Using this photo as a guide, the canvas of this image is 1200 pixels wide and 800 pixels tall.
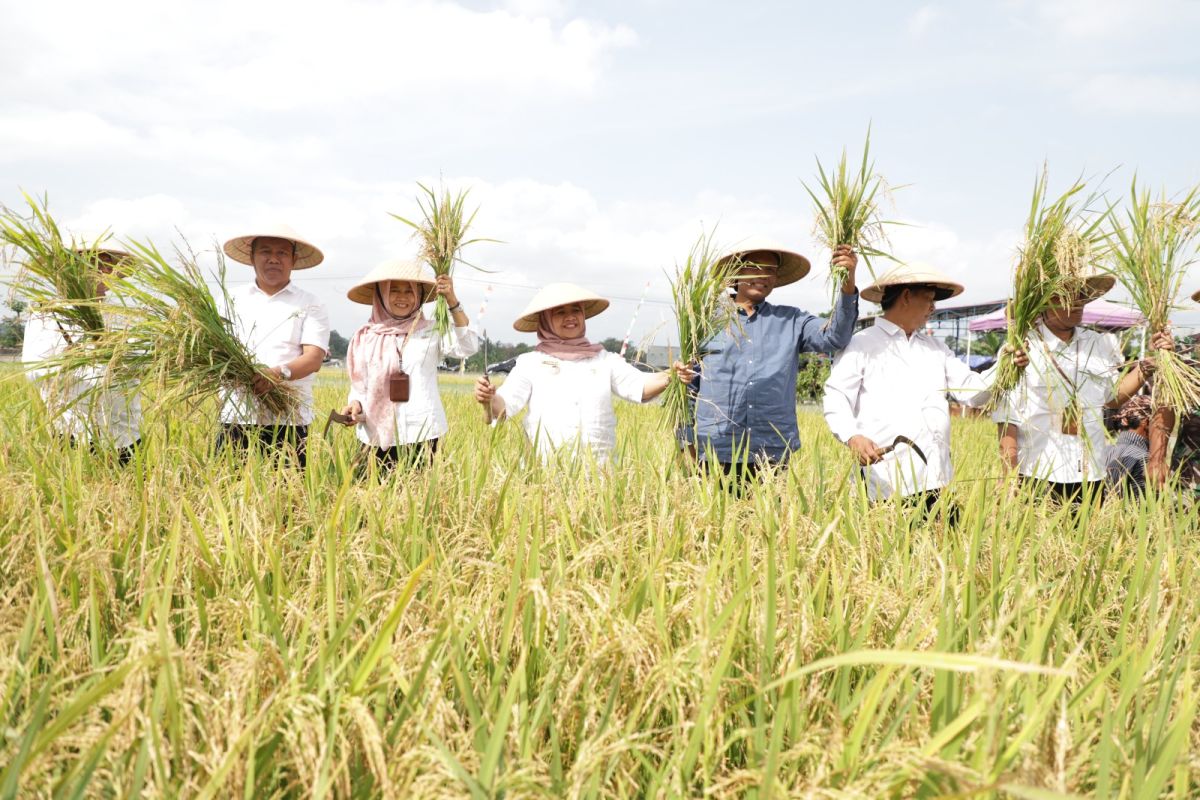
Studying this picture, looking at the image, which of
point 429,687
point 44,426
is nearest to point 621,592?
point 429,687

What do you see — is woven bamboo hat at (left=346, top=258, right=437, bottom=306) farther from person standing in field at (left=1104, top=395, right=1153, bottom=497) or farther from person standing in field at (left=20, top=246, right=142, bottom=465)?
person standing in field at (left=1104, top=395, right=1153, bottom=497)

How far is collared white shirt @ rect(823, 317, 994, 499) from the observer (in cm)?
320

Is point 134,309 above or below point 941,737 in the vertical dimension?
above

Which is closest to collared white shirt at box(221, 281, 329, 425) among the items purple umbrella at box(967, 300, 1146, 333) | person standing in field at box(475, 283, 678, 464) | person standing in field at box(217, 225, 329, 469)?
person standing in field at box(217, 225, 329, 469)

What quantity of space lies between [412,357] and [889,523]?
226cm

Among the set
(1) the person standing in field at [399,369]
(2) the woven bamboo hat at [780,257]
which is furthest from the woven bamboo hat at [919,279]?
(1) the person standing in field at [399,369]

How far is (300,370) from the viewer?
3377mm

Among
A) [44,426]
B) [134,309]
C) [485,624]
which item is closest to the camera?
[485,624]

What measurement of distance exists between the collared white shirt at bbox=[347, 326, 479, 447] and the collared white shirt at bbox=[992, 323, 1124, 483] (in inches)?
89.6

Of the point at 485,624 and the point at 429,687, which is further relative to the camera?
the point at 485,624

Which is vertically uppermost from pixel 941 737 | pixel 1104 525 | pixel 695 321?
pixel 695 321

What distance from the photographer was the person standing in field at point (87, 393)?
110 inches

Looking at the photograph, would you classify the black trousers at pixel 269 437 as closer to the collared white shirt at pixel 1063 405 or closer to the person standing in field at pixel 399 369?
the person standing in field at pixel 399 369

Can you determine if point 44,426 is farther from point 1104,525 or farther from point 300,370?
point 1104,525
